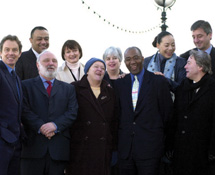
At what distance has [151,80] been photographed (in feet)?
13.5

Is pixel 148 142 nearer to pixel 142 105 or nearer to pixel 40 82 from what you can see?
pixel 142 105

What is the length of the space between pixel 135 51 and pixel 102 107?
0.85 m

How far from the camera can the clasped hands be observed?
366 cm

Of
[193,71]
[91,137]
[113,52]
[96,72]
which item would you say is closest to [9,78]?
A: [96,72]

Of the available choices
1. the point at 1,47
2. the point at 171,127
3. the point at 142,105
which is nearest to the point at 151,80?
the point at 142,105

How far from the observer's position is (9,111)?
350cm

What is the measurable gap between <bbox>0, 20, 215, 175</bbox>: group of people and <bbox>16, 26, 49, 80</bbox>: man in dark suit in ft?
2.78

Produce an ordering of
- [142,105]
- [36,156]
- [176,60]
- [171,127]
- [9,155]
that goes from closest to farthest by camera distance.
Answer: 1. [9,155]
2. [36,156]
3. [142,105]
4. [171,127]
5. [176,60]

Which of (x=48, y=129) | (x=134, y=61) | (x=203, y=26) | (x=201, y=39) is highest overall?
(x=203, y=26)

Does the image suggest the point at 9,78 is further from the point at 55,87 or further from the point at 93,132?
the point at 93,132

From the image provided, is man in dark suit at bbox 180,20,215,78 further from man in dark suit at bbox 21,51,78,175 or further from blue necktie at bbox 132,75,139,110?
man in dark suit at bbox 21,51,78,175

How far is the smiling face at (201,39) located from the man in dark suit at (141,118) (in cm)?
125

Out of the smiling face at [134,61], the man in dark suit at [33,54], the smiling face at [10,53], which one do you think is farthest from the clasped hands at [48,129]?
the man in dark suit at [33,54]

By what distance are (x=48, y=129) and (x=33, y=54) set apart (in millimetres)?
1872
